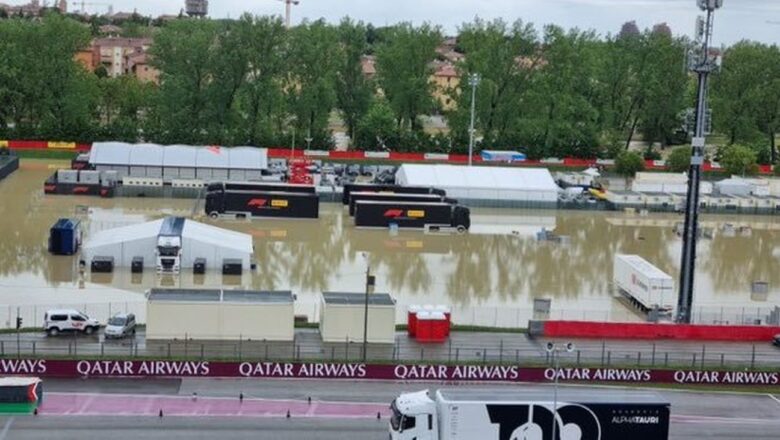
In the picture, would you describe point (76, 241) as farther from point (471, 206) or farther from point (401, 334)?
point (471, 206)

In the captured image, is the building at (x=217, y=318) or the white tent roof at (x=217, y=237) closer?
the building at (x=217, y=318)

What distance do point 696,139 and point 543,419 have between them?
1286cm

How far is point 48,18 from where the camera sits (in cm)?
6375

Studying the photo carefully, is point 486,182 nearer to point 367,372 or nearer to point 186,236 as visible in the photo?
point 186,236

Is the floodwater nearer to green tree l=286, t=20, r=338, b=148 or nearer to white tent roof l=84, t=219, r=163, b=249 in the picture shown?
white tent roof l=84, t=219, r=163, b=249

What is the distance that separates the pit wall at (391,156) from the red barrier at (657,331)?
113 feet

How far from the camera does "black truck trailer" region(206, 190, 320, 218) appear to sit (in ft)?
146

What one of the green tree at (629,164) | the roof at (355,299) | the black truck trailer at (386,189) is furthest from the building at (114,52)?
the roof at (355,299)

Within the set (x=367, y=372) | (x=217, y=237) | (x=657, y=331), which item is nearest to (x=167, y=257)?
(x=217, y=237)

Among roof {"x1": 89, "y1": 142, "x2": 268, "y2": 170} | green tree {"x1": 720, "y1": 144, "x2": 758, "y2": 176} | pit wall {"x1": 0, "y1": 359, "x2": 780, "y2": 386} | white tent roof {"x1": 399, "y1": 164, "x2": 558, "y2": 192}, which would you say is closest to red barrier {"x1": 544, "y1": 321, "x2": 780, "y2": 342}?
pit wall {"x1": 0, "y1": 359, "x2": 780, "y2": 386}

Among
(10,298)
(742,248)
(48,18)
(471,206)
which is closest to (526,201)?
(471,206)

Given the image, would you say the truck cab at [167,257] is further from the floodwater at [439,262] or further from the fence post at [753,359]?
the fence post at [753,359]

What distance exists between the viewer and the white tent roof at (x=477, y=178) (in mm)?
50812

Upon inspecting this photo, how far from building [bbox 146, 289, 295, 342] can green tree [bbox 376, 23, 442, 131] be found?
43.3 metres
